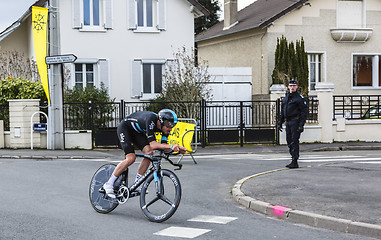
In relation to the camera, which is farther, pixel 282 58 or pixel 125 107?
pixel 282 58

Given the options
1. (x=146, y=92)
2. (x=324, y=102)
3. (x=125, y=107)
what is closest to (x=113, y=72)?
(x=146, y=92)

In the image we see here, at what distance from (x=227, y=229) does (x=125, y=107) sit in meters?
13.3

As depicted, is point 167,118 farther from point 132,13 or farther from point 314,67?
point 314,67

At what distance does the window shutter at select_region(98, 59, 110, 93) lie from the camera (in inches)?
976

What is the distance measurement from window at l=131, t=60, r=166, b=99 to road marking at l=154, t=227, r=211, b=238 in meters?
18.5

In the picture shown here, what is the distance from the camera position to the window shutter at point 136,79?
25.2 metres

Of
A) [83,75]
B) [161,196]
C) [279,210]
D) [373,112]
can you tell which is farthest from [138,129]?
[83,75]

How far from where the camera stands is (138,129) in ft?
24.2

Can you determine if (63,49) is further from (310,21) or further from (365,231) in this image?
(365,231)

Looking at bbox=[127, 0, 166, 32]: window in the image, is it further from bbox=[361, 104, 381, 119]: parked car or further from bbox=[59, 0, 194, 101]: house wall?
bbox=[361, 104, 381, 119]: parked car

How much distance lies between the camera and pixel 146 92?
25.7 m

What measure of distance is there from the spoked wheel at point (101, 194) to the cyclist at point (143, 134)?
0.18 m

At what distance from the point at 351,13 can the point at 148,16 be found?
36.6ft

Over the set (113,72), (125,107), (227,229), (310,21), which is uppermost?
(310,21)
